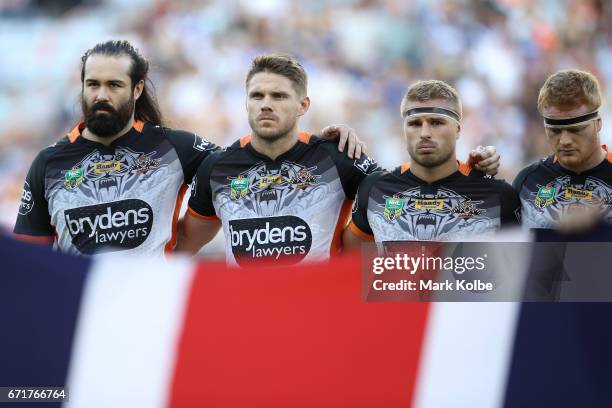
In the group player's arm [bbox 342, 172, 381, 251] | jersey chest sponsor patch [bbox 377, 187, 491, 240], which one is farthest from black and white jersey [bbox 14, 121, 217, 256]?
jersey chest sponsor patch [bbox 377, 187, 491, 240]

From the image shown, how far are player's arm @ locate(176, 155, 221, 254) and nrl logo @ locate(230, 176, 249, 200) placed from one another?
128 millimetres

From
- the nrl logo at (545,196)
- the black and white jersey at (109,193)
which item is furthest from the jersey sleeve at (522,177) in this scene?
the black and white jersey at (109,193)

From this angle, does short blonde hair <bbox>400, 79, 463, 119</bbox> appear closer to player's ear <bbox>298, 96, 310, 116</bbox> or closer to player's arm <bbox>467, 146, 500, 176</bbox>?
player's arm <bbox>467, 146, 500, 176</bbox>

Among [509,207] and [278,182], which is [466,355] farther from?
[278,182]

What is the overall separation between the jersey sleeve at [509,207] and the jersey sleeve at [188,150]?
153cm

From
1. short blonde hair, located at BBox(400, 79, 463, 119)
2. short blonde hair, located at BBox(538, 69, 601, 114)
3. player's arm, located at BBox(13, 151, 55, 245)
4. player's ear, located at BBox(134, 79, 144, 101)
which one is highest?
short blonde hair, located at BBox(538, 69, 601, 114)

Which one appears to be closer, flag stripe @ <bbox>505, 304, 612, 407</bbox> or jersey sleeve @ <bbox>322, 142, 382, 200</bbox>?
flag stripe @ <bbox>505, 304, 612, 407</bbox>

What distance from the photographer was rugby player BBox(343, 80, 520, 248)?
4.05 m

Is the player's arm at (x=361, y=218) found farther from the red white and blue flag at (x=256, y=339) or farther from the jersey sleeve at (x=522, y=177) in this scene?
the red white and blue flag at (x=256, y=339)

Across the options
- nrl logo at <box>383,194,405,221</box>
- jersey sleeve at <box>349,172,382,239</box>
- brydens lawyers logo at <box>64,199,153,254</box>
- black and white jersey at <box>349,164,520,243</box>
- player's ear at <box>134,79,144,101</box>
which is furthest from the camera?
player's ear at <box>134,79,144,101</box>

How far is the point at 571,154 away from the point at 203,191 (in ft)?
5.93

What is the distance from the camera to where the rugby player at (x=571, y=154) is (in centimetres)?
409

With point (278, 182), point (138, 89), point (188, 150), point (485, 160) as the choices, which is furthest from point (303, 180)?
point (138, 89)

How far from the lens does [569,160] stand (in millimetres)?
4133
